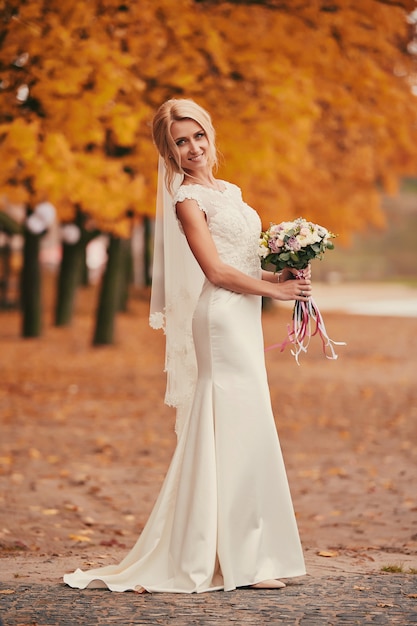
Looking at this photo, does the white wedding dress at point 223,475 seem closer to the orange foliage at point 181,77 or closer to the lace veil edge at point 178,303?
the lace veil edge at point 178,303

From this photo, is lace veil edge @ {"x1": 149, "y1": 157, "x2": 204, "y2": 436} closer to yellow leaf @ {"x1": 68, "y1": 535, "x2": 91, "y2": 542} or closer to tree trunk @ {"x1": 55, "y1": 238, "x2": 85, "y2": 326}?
yellow leaf @ {"x1": 68, "y1": 535, "x2": 91, "y2": 542}

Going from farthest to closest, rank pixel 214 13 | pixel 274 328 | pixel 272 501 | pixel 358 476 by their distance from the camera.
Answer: pixel 274 328 < pixel 214 13 < pixel 358 476 < pixel 272 501


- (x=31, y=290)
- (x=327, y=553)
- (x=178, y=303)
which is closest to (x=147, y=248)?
(x=31, y=290)

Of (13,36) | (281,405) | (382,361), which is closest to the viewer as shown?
(13,36)

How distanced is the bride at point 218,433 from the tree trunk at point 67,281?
18572 millimetres

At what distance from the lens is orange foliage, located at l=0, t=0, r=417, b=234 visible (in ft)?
34.8

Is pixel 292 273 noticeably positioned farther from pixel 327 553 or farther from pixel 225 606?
pixel 327 553

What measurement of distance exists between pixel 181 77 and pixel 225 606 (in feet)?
30.1

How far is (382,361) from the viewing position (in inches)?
768

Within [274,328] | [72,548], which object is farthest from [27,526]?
[274,328]

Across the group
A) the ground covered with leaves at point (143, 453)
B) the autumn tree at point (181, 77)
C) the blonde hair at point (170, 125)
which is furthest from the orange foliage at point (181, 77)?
the blonde hair at point (170, 125)

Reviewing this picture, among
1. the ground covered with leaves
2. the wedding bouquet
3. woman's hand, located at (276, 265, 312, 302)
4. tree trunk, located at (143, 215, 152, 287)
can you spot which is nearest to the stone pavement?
the ground covered with leaves

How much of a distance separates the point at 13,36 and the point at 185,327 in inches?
235

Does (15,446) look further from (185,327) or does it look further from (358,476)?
(185,327)
